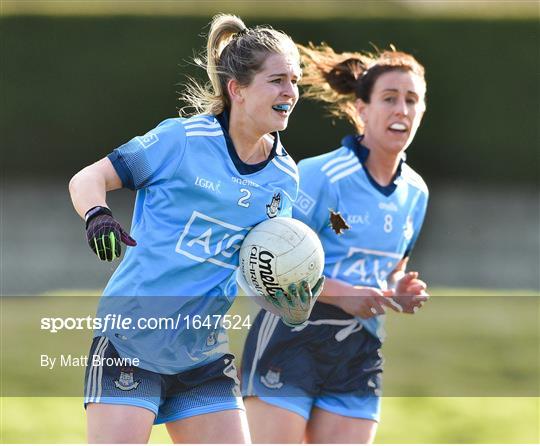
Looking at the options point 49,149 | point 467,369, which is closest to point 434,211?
point 49,149

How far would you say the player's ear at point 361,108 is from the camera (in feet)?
17.9

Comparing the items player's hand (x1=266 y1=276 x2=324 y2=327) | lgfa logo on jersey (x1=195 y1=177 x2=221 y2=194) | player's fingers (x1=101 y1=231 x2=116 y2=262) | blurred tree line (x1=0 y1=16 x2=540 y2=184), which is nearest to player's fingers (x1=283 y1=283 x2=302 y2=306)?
player's hand (x1=266 y1=276 x2=324 y2=327)

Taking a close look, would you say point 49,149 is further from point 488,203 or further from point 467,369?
point 467,369

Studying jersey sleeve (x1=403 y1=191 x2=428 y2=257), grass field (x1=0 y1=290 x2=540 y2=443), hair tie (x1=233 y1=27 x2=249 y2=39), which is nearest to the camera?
hair tie (x1=233 y1=27 x2=249 y2=39)

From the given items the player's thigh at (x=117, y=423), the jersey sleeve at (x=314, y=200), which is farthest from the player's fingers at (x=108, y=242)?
the jersey sleeve at (x=314, y=200)

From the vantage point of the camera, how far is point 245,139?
14.3 feet

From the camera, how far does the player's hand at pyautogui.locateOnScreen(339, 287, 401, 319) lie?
4.92 m

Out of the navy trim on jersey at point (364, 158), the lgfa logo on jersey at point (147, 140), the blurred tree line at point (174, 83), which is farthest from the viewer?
the blurred tree line at point (174, 83)

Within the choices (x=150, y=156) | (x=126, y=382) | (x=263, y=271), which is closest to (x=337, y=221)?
(x=263, y=271)

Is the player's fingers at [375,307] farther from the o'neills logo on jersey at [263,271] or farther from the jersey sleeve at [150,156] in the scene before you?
the jersey sleeve at [150,156]

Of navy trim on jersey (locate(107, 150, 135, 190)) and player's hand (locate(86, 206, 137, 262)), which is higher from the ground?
navy trim on jersey (locate(107, 150, 135, 190))

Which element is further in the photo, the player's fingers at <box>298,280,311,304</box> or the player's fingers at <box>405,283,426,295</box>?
the player's fingers at <box>405,283,426,295</box>

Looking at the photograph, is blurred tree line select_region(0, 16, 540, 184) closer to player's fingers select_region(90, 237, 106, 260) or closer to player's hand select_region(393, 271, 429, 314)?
player's hand select_region(393, 271, 429, 314)

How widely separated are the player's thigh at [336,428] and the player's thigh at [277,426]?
104 millimetres
